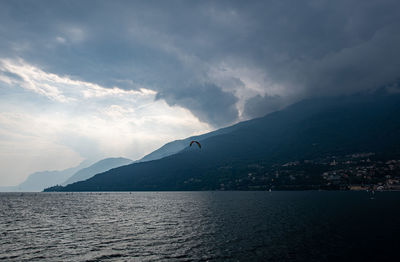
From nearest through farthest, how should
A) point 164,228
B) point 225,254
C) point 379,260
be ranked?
point 379,260 < point 225,254 < point 164,228

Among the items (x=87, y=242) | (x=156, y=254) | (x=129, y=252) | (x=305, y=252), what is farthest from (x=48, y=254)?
(x=305, y=252)

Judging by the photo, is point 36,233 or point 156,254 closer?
point 156,254

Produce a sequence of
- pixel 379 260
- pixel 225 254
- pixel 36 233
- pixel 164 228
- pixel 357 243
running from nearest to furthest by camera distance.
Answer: pixel 379 260, pixel 225 254, pixel 357 243, pixel 36 233, pixel 164 228

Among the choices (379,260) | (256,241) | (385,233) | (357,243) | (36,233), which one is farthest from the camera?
(36,233)

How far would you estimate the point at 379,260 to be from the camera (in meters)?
36.6

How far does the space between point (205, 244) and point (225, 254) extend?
8747 mm

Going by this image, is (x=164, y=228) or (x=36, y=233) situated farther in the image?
(x=164, y=228)

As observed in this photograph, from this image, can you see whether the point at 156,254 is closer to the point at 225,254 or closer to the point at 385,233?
the point at 225,254

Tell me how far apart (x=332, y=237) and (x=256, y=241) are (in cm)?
1590

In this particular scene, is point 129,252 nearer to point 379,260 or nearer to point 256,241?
point 256,241

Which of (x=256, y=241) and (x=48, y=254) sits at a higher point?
(x=48, y=254)

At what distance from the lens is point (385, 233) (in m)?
53.7

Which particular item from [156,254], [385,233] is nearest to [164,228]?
[156,254]

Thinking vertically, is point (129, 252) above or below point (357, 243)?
above
